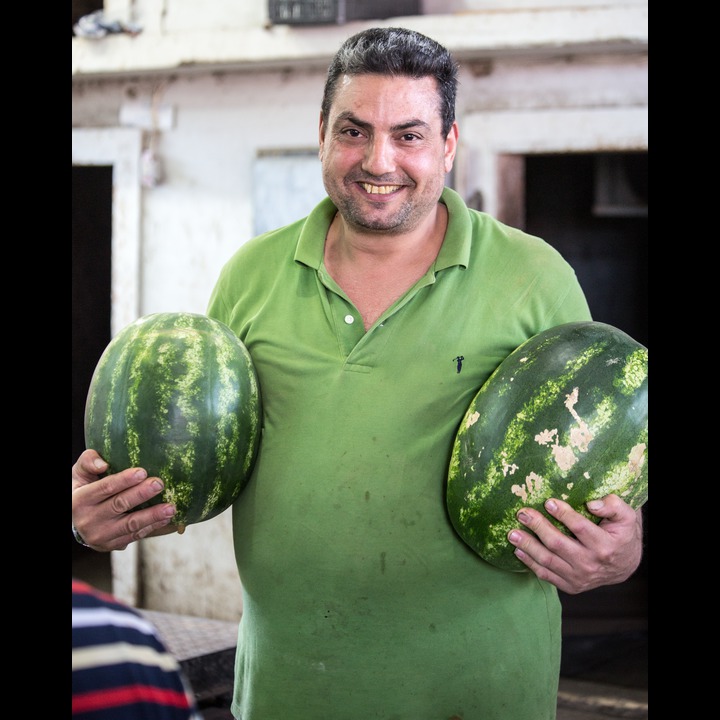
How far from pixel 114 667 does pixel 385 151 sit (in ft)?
4.69

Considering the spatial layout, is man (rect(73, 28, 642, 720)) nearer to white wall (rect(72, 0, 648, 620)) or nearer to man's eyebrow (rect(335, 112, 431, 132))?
man's eyebrow (rect(335, 112, 431, 132))

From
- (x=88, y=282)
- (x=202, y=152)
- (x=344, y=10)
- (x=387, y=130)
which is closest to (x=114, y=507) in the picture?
(x=387, y=130)

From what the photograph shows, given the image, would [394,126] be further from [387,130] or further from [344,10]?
[344,10]

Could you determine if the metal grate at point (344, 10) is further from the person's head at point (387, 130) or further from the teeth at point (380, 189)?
the teeth at point (380, 189)

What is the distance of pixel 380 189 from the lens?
215 centimetres

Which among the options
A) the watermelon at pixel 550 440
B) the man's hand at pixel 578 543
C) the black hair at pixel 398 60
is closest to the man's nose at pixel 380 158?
the black hair at pixel 398 60

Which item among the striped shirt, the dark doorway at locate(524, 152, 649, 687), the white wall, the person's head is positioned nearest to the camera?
the striped shirt

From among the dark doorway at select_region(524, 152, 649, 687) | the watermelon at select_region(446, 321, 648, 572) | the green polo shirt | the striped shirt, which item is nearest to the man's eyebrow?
the green polo shirt

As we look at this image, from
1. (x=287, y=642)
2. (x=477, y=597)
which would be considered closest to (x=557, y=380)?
(x=477, y=597)

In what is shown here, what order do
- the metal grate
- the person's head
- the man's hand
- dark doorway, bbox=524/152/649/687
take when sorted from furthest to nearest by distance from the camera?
dark doorway, bbox=524/152/649/687, the metal grate, the person's head, the man's hand

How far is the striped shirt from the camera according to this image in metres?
0.94

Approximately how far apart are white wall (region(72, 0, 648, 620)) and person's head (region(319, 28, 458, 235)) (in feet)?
8.85

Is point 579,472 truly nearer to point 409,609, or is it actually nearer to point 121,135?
point 409,609

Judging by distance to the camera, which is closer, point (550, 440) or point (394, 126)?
point (550, 440)
